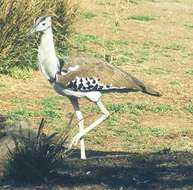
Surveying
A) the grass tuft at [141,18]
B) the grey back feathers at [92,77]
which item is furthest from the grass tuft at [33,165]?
the grass tuft at [141,18]

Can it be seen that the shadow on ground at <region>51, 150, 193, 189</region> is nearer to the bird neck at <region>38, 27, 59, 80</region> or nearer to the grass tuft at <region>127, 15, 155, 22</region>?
the bird neck at <region>38, 27, 59, 80</region>

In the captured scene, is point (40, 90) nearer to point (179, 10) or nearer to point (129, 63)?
point (129, 63)

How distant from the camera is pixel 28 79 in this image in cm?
1414

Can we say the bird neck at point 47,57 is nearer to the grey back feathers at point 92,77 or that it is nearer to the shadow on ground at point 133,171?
the grey back feathers at point 92,77

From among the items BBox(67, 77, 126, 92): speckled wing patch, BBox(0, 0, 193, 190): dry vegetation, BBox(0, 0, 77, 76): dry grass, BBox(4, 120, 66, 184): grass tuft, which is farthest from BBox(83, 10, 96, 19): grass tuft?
BBox(4, 120, 66, 184): grass tuft

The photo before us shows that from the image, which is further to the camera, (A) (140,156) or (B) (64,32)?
(B) (64,32)

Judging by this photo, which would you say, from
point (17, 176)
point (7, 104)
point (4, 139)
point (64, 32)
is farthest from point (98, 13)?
point (17, 176)

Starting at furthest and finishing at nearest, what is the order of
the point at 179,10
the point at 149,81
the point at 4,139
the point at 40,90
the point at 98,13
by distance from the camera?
1. the point at 179,10
2. the point at 98,13
3. the point at 149,81
4. the point at 40,90
5. the point at 4,139

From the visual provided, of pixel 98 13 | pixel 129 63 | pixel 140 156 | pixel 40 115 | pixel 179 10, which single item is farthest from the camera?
pixel 179 10

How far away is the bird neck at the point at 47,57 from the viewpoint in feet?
27.5

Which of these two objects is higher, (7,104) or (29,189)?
(29,189)

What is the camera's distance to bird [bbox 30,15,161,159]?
27.5 ft

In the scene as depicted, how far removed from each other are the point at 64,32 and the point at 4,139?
8.07 meters

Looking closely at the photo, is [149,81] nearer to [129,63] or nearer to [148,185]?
[129,63]
